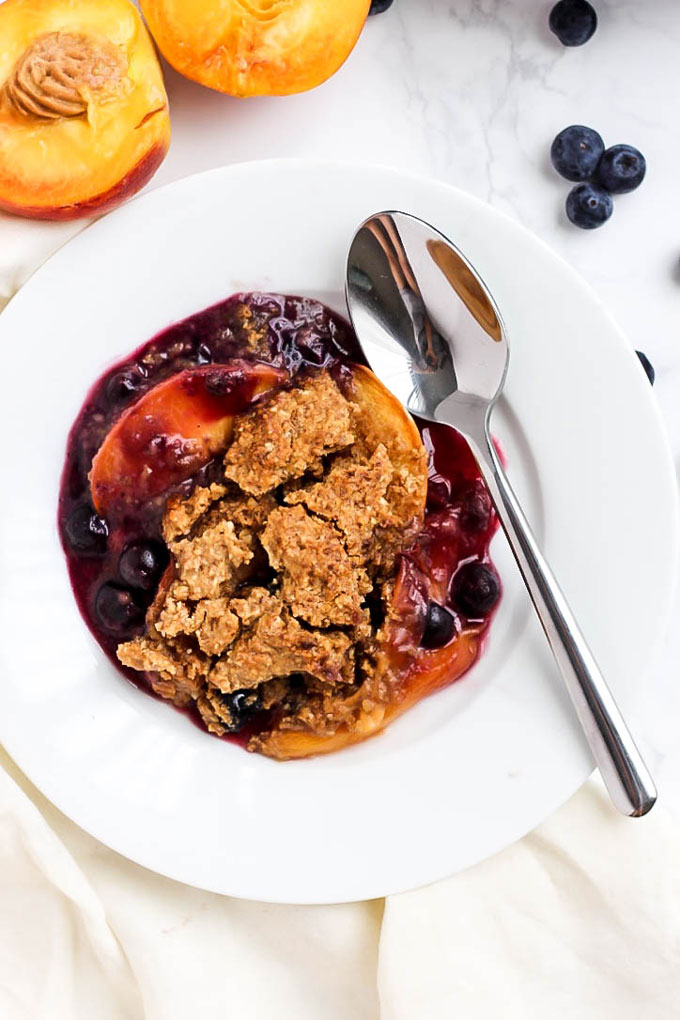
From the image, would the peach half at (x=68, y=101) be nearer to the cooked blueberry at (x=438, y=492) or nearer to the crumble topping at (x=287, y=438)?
the crumble topping at (x=287, y=438)

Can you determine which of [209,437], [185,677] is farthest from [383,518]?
[185,677]

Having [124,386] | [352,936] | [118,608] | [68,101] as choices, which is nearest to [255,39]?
[68,101]

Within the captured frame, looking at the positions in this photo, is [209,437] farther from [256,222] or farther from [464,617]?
[464,617]

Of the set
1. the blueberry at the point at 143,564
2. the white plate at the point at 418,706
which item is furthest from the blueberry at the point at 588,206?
the blueberry at the point at 143,564

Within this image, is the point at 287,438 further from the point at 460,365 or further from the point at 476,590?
the point at 476,590

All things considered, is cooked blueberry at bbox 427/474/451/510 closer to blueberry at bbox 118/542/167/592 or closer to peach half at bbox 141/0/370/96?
blueberry at bbox 118/542/167/592

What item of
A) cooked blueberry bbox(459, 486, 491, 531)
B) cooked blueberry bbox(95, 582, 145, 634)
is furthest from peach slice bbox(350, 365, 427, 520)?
cooked blueberry bbox(95, 582, 145, 634)
